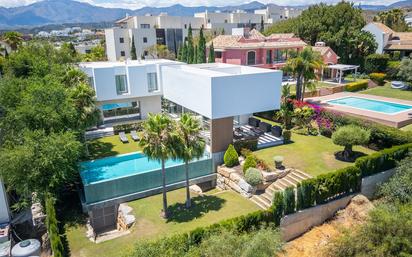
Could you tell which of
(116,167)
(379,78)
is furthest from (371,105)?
(116,167)

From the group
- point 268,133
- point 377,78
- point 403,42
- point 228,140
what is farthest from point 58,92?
point 403,42

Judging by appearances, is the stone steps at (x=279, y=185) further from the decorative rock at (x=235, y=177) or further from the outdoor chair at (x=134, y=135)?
the outdoor chair at (x=134, y=135)

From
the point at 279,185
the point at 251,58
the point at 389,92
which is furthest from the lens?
the point at 251,58

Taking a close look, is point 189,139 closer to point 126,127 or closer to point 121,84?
point 126,127

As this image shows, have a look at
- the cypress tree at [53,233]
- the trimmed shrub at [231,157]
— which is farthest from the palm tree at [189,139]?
the cypress tree at [53,233]

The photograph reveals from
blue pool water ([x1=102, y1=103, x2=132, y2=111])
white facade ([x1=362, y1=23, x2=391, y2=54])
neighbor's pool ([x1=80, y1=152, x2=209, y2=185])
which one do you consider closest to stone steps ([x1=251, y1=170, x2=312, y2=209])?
neighbor's pool ([x1=80, y1=152, x2=209, y2=185])

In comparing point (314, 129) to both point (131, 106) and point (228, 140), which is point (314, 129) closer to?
point (228, 140)
